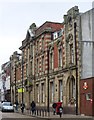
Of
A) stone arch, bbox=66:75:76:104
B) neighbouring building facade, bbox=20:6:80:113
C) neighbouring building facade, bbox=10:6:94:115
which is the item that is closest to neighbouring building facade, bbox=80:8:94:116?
neighbouring building facade, bbox=10:6:94:115

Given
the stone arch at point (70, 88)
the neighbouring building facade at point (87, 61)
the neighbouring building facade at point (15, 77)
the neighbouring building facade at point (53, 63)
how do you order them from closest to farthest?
the neighbouring building facade at point (87, 61), the neighbouring building facade at point (53, 63), the stone arch at point (70, 88), the neighbouring building facade at point (15, 77)

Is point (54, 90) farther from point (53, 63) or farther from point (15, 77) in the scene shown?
point (15, 77)

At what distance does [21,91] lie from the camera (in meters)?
74.2

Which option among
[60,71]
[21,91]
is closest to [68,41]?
[60,71]

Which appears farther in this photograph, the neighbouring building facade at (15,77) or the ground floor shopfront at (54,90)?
the neighbouring building facade at (15,77)

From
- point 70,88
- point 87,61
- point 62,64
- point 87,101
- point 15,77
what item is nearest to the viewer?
point 87,101

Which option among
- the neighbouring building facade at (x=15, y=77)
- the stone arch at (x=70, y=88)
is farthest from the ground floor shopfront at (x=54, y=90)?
the neighbouring building facade at (x=15, y=77)

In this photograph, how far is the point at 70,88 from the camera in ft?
153

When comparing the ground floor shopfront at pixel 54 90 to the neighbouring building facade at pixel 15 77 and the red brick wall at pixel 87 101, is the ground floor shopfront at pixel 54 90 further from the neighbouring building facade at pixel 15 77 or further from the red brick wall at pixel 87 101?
the neighbouring building facade at pixel 15 77

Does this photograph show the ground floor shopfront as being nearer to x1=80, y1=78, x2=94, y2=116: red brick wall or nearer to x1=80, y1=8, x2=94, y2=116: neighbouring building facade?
x1=80, y1=78, x2=94, y2=116: red brick wall

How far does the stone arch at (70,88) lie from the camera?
45.5 meters

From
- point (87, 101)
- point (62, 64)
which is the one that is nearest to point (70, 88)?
point (62, 64)

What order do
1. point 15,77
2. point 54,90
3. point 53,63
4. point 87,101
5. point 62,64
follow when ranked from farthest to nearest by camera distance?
point 15,77
point 53,63
point 54,90
point 62,64
point 87,101

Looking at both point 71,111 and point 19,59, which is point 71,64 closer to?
point 71,111
